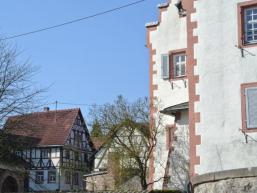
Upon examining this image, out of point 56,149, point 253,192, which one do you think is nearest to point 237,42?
point 253,192

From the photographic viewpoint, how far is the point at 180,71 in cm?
2814

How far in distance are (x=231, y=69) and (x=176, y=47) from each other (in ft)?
32.7

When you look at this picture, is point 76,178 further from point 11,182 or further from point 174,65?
point 174,65

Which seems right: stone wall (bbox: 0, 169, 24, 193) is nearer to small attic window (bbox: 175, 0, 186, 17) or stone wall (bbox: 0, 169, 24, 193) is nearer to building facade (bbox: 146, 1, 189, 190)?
building facade (bbox: 146, 1, 189, 190)

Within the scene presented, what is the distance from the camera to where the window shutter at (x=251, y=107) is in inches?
708

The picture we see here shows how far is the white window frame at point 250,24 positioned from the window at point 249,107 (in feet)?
4.77

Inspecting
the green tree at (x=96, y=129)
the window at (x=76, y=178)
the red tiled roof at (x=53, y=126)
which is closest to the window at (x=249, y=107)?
the green tree at (x=96, y=129)

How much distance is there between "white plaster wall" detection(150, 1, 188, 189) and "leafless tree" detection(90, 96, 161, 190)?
1095mm

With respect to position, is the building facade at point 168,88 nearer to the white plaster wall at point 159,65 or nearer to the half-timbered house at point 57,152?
the white plaster wall at point 159,65

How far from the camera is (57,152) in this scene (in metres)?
60.2

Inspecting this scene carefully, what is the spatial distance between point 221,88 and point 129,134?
527 inches

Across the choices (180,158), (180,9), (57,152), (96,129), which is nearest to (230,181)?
(180,158)

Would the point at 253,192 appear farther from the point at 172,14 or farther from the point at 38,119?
the point at 38,119

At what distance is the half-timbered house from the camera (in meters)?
59.9
